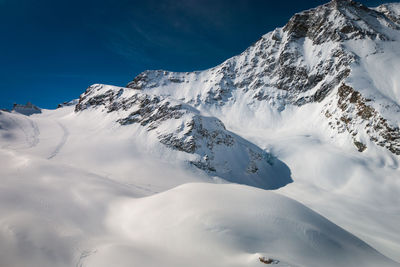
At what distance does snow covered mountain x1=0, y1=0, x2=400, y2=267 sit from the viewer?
7.18 m

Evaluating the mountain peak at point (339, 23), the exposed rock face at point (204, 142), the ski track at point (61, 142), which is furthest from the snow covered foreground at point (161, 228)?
the mountain peak at point (339, 23)

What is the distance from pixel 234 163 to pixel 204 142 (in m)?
5.38

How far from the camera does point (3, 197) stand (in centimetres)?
980

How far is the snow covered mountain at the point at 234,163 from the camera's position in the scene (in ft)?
23.6

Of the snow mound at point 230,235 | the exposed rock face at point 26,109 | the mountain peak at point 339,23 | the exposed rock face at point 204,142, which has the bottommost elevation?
the snow mound at point 230,235

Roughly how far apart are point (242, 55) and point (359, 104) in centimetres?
4781

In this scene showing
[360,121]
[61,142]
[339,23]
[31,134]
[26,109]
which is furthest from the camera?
[26,109]

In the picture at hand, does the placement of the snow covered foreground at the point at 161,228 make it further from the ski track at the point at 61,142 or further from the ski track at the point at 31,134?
the ski track at the point at 31,134

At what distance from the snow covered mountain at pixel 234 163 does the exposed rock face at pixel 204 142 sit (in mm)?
205

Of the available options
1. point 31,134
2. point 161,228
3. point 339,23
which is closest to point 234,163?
point 161,228

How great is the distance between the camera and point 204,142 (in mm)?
31422

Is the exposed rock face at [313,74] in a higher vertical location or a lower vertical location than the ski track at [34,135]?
higher

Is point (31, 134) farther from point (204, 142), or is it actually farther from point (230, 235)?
point (230, 235)

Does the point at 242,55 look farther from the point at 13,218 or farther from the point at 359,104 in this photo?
the point at 13,218
